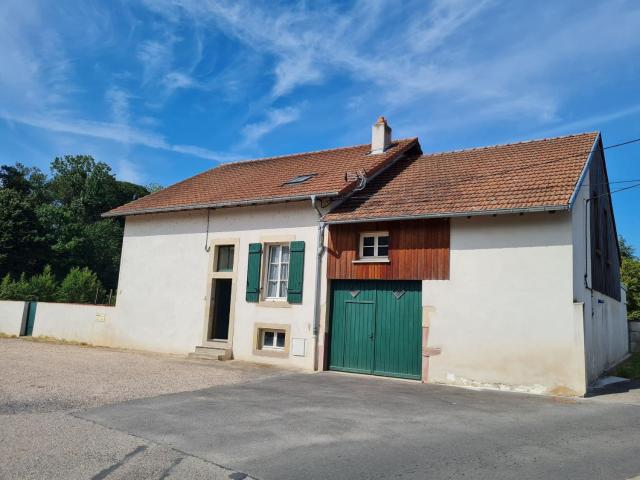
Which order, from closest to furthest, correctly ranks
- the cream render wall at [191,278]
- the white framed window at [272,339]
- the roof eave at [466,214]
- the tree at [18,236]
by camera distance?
the roof eave at [466,214] < the cream render wall at [191,278] < the white framed window at [272,339] < the tree at [18,236]

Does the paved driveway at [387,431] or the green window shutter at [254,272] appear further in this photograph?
the green window shutter at [254,272]

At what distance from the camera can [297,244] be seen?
12883 mm

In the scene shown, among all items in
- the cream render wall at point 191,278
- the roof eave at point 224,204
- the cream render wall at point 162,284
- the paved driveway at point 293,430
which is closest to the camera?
the paved driveway at point 293,430

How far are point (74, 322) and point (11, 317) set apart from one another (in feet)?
13.4

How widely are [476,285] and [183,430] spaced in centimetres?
656

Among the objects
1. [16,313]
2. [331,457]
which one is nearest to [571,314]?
[331,457]

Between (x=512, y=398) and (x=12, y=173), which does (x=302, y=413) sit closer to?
(x=512, y=398)

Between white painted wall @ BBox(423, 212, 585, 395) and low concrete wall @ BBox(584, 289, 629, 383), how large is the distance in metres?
0.74

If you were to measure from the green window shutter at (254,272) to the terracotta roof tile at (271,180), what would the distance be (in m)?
1.36

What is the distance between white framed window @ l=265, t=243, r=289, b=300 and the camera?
13.3 metres

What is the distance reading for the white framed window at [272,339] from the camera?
13085mm

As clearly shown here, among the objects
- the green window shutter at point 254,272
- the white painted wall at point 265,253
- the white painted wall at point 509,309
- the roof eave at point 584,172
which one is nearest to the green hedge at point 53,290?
the white painted wall at point 265,253

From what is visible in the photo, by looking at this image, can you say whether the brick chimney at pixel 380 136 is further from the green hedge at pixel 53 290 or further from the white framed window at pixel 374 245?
the green hedge at pixel 53 290

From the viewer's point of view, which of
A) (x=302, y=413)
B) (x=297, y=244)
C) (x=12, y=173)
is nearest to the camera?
(x=302, y=413)
